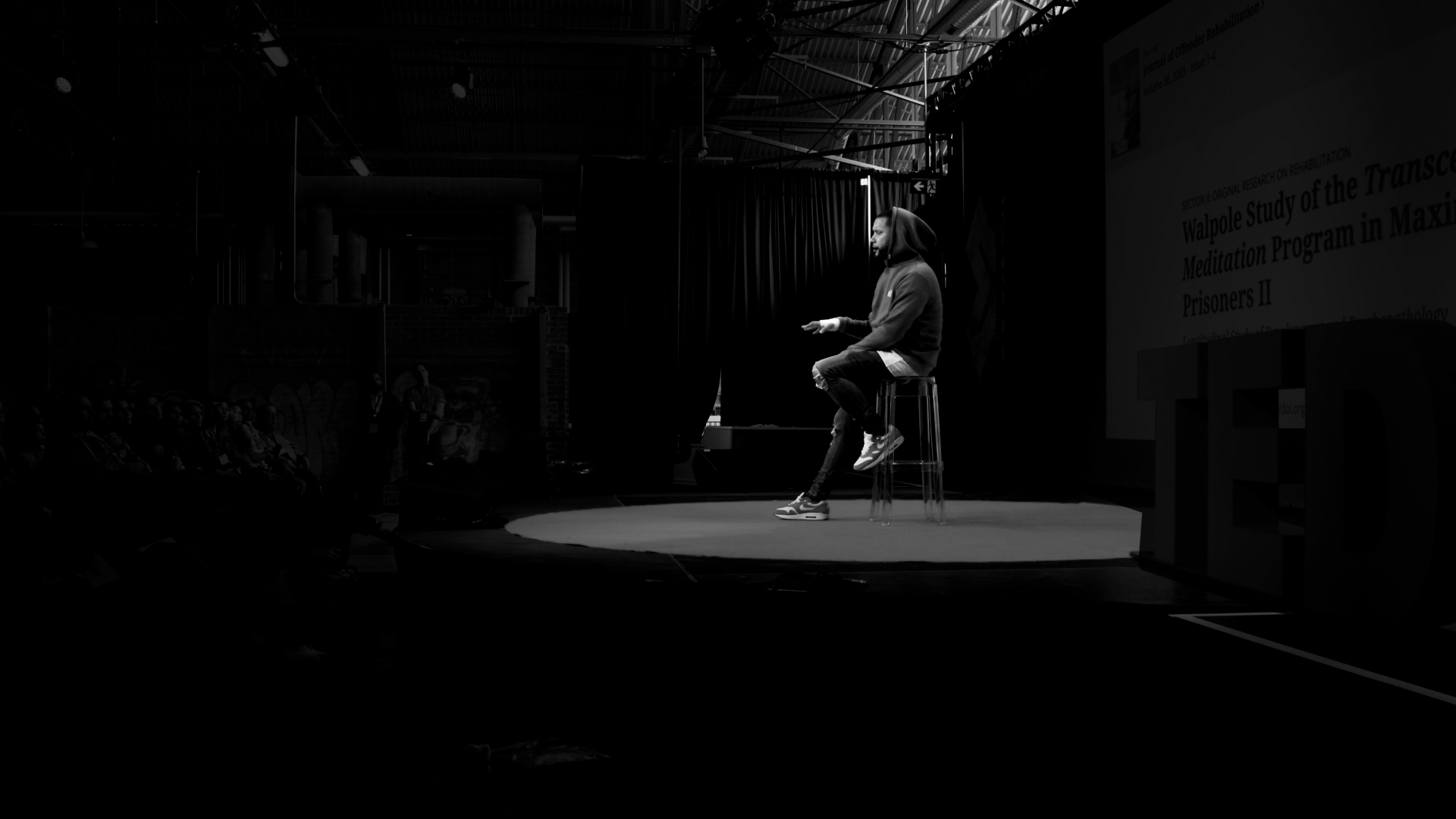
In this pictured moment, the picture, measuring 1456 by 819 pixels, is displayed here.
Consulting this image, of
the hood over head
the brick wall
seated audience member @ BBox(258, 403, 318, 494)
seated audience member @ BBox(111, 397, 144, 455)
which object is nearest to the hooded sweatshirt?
the hood over head

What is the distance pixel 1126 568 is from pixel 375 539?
390cm

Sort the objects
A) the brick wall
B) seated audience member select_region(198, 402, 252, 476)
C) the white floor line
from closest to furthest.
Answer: the white floor line → seated audience member select_region(198, 402, 252, 476) → the brick wall

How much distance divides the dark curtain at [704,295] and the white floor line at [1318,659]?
25.9ft

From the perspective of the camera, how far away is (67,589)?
8.54 feet

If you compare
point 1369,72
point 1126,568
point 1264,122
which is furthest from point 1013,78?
point 1126,568

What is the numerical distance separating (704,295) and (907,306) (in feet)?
19.2

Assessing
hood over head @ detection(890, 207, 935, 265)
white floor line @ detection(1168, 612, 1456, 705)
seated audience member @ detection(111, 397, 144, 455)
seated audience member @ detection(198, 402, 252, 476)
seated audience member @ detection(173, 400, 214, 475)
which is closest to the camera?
white floor line @ detection(1168, 612, 1456, 705)

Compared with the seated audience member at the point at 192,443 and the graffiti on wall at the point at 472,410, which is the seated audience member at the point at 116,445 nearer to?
the seated audience member at the point at 192,443

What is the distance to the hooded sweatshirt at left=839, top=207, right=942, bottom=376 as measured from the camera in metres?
5.39

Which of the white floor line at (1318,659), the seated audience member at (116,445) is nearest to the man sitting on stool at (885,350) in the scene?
the white floor line at (1318,659)

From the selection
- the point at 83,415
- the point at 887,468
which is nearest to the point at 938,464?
the point at 887,468

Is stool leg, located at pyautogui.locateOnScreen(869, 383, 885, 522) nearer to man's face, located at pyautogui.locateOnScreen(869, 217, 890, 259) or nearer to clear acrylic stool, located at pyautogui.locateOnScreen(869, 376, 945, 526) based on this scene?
clear acrylic stool, located at pyautogui.locateOnScreen(869, 376, 945, 526)

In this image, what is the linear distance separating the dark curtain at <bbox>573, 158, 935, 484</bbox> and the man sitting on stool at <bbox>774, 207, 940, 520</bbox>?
489 cm

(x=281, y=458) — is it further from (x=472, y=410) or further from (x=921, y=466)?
(x=472, y=410)
